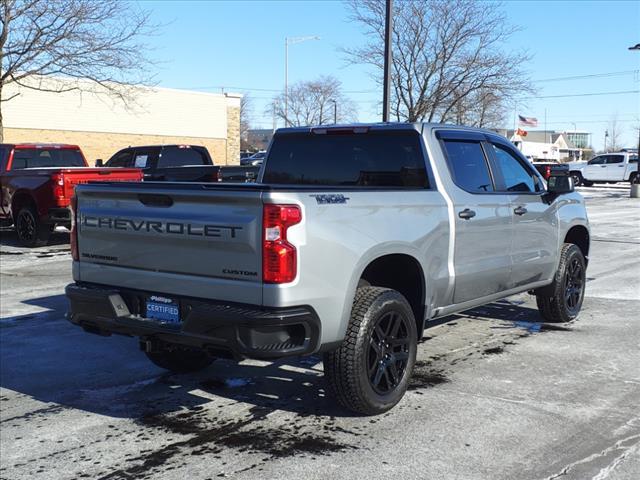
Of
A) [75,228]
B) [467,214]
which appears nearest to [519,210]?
[467,214]

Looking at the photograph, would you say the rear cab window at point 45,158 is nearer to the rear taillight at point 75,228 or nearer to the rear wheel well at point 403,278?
the rear taillight at point 75,228

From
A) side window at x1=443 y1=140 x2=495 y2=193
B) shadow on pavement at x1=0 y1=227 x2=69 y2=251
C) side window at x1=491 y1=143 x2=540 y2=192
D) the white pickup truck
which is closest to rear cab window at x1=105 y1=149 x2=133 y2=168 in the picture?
shadow on pavement at x1=0 y1=227 x2=69 y2=251

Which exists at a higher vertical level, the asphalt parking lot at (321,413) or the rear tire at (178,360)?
the rear tire at (178,360)

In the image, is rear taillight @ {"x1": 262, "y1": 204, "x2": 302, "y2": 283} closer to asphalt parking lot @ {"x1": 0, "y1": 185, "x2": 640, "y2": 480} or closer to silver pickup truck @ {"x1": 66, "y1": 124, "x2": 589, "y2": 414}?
silver pickup truck @ {"x1": 66, "y1": 124, "x2": 589, "y2": 414}

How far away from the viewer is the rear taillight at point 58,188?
1269 cm

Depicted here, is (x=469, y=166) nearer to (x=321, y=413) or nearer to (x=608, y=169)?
(x=321, y=413)

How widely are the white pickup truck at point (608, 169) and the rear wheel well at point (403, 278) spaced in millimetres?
37817

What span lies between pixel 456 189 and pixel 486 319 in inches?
101

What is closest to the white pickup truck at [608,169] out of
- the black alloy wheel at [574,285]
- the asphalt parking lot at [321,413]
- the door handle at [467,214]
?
the black alloy wheel at [574,285]

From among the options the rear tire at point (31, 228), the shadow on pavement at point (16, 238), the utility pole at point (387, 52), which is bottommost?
the shadow on pavement at point (16, 238)

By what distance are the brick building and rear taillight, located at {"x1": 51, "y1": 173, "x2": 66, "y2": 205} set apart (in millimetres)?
19055

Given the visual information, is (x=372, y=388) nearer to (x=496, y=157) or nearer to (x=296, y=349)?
(x=296, y=349)

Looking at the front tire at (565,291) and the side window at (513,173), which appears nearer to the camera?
the side window at (513,173)

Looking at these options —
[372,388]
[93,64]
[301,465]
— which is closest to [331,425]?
[372,388]
